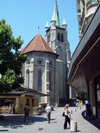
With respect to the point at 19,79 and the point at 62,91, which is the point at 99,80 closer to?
the point at 19,79

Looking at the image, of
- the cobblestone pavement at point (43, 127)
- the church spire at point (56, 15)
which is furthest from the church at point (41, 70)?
the cobblestone pavement at point (43, 127)

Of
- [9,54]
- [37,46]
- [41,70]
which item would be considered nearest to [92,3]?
[9,54]

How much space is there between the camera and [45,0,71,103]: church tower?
188 ft

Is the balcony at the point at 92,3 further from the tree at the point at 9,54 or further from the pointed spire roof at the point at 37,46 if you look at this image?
the pointed spire roof at the point at 37,46

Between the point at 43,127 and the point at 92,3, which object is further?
the point at 92,3

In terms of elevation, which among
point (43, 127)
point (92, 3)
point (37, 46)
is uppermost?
point (37, 46)

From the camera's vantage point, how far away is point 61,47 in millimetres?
64438

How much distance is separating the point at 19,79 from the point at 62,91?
42.3 metres

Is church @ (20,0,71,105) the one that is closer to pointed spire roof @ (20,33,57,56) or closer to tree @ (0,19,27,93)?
pointed spire roof @ (20,33,57,56)

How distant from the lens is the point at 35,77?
45.4 meters

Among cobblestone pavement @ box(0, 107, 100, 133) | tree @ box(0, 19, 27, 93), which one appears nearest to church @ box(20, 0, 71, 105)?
tree @ box(0, 19, 27, 93)

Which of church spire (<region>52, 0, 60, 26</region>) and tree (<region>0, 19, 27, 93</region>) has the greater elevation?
church spire (<region>52, 0, 60, 26</region>)

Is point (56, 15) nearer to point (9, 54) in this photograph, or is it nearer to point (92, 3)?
point (92, 3)

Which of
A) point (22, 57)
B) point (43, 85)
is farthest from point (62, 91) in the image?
point (22, 57)
